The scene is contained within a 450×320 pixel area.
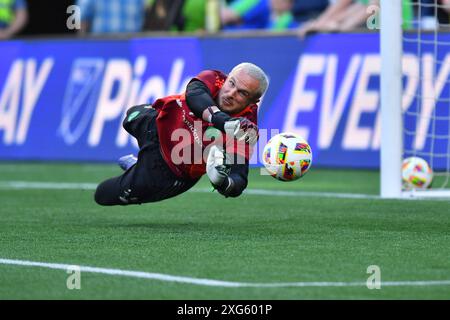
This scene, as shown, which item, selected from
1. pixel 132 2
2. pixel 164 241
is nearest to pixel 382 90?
pixel 164 241

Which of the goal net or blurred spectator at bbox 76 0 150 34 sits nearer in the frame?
the goal net

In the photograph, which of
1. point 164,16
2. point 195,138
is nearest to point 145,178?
point 195,138

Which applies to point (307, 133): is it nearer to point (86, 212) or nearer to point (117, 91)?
point (117, 91)

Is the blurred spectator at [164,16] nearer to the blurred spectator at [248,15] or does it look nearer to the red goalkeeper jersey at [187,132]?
the blurred spectator at [248,15]

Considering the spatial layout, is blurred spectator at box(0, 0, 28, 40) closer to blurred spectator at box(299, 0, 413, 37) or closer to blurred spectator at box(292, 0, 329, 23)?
blurred spectator at box(292, 0, 329, 23)

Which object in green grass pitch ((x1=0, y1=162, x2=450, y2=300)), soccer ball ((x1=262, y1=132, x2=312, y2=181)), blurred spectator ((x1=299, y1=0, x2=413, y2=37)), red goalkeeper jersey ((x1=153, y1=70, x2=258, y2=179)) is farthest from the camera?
blurred spectator ((x1=299, y1=0, x2=413, y2=37))

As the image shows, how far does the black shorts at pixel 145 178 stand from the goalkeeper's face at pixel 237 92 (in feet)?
2.64

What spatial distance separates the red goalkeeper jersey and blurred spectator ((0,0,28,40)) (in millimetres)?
9775

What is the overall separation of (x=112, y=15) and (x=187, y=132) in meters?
11.1

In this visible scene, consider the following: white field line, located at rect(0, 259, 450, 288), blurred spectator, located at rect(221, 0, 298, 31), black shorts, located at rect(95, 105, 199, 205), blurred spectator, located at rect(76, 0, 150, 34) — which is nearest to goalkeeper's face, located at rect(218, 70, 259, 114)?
black shorts, located at rect(95, 105, 199, 205)

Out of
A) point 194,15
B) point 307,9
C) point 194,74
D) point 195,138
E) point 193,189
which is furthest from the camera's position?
point 194,15

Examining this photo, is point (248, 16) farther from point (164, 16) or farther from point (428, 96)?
point (428, 96)

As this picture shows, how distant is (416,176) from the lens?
39.2 ft

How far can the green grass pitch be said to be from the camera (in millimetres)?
6484
